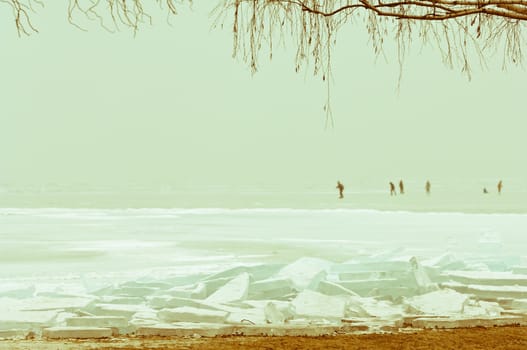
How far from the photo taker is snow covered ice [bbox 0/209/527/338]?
6625 mm

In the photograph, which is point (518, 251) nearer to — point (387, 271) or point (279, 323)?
point (387, 271)

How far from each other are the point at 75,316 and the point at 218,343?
1.81 meters

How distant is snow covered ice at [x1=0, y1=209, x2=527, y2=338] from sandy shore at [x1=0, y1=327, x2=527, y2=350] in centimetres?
28

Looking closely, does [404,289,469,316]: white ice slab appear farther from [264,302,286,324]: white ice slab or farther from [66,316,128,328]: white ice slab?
[66,316,128,328]: white ice slab

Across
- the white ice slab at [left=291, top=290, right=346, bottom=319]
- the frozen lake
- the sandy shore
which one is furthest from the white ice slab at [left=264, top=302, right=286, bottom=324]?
the frozen lake

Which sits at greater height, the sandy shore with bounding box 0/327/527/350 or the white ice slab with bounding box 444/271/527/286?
the white ice slab with bounding box 444/271/527/286

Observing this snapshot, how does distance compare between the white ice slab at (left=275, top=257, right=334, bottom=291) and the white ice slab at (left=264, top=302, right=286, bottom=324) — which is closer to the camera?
the white ice slab at (left=264, top=302, right=286, bottom=324)

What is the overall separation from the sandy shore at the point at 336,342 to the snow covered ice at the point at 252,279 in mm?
281

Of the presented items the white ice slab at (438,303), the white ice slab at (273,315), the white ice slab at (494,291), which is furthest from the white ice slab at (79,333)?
the white ice slab at (494,291)

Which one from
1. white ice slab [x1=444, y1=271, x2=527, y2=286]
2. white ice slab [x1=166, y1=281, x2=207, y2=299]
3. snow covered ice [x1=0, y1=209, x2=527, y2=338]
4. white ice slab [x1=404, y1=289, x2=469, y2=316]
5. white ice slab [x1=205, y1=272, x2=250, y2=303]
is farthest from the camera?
white ice slab [x1=444, y1=271, x2=527, y2=286]

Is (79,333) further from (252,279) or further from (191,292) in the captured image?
(252,279)

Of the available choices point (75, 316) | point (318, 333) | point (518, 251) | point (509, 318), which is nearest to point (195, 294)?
point (75, 316)

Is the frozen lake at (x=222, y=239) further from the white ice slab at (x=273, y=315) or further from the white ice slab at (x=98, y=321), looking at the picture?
the white ice slab at (x=273, y=315)

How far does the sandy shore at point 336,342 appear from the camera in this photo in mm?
5457
